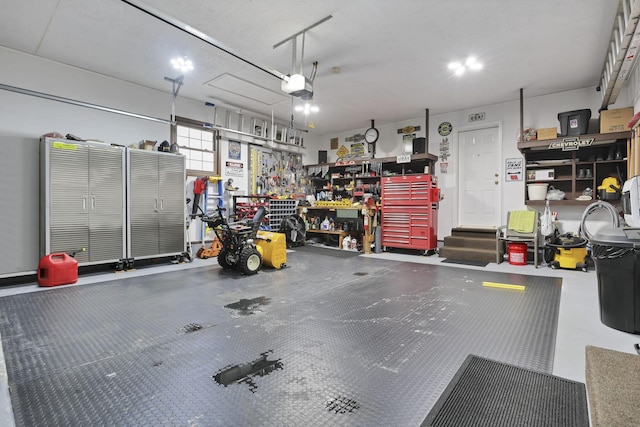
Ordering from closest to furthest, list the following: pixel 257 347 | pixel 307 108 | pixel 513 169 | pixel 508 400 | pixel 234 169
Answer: pixel 508 400 < pixel 257 347 < pixel 513 169 < pixel 307 108 < pixel 234 169

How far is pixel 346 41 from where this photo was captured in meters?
4.04

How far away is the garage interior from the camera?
67.7 inches

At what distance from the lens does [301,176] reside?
880cm

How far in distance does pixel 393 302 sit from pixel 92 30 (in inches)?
198

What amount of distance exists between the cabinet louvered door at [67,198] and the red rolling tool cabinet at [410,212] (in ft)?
18.4

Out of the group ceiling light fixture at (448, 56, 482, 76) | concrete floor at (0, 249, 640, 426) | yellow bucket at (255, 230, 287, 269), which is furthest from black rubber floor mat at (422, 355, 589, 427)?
ceiling light fixture at (448, 56, 482, 76)

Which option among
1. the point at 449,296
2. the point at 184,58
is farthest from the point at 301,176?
the point at 449,296

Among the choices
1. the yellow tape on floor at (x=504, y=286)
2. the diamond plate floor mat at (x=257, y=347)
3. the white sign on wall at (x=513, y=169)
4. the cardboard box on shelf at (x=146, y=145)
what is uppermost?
the cardboard box on shelf at (x=146, y=145)

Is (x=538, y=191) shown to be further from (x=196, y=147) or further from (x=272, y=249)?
(x=196, y=147)

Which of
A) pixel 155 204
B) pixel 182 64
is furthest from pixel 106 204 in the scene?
pixel 182 64

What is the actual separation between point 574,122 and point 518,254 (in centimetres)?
262

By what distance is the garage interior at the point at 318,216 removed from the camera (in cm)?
172

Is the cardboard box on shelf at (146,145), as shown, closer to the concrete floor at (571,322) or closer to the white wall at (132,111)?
the white wall at (132,111)

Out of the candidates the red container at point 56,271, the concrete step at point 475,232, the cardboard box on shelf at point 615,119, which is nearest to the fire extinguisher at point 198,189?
the red container at point 56,271
